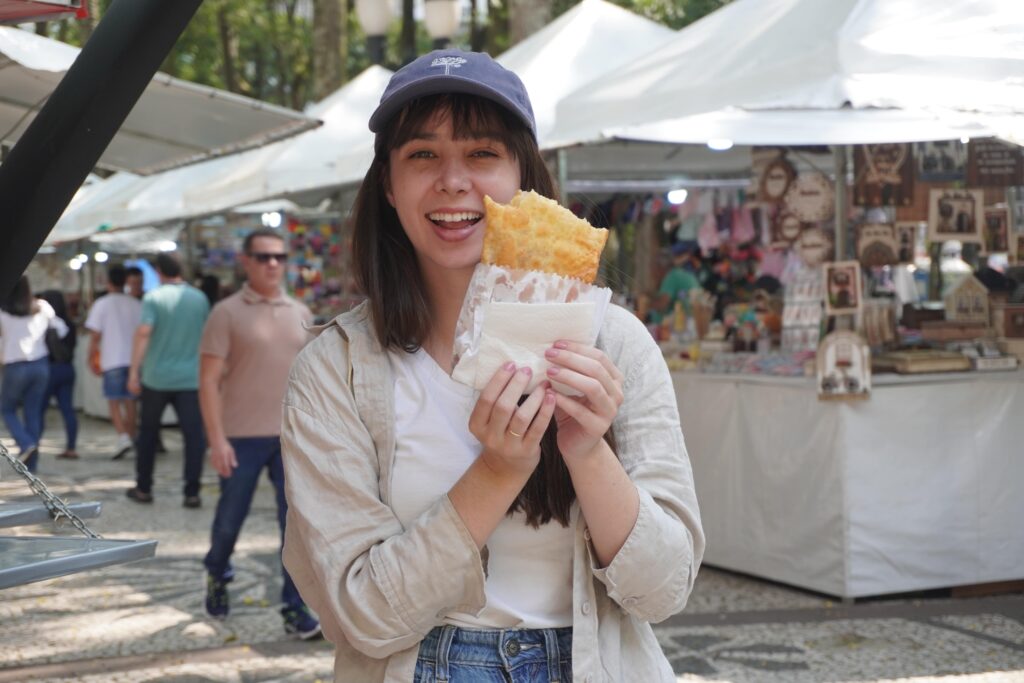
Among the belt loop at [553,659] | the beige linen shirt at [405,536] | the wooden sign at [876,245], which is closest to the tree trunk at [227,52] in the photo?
the wooden sign at [876,245]

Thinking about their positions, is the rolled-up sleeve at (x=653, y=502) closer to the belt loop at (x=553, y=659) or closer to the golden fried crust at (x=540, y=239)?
the belt loop at (x=553, y=659)

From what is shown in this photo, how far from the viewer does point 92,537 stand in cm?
210

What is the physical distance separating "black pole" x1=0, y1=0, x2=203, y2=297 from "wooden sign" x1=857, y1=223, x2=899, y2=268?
6.14 metres

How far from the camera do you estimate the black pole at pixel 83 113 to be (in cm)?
161

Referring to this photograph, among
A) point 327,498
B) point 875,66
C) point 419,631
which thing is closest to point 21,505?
point 327,498

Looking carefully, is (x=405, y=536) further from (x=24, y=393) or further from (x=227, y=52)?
(x=227, y=52)

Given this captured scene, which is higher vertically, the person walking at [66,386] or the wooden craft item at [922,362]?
the wooden craft item at [922,362]

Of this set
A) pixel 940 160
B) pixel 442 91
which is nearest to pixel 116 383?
pixel 940 160

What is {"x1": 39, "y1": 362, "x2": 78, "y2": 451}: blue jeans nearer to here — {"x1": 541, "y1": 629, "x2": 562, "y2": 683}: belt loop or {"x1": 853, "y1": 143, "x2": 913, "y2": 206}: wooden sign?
{"x1": 853, "y1": 143, "x2": 913, "y2": 206}: wooden sign

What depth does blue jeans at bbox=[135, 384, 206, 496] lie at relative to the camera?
10.2 m

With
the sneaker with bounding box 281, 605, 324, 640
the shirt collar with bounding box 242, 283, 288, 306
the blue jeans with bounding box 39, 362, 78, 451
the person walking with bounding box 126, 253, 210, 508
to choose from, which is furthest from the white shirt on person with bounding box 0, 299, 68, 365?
the sneaker with bounding box 281, 605, 324, 640

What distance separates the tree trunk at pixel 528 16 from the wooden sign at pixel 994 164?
701cm

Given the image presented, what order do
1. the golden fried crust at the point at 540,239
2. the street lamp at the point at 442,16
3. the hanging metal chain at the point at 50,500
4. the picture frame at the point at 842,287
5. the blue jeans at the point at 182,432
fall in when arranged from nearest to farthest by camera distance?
1. the golden fried crust at the point at 540,239
2. the hanging metal chain at the point at 50,500
3. the picture frame at the point at 842,287
4. the blue jeans at the point at 182,432
5. the street lamp at the point at 442,16

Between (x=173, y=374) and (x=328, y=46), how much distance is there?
10.1m
